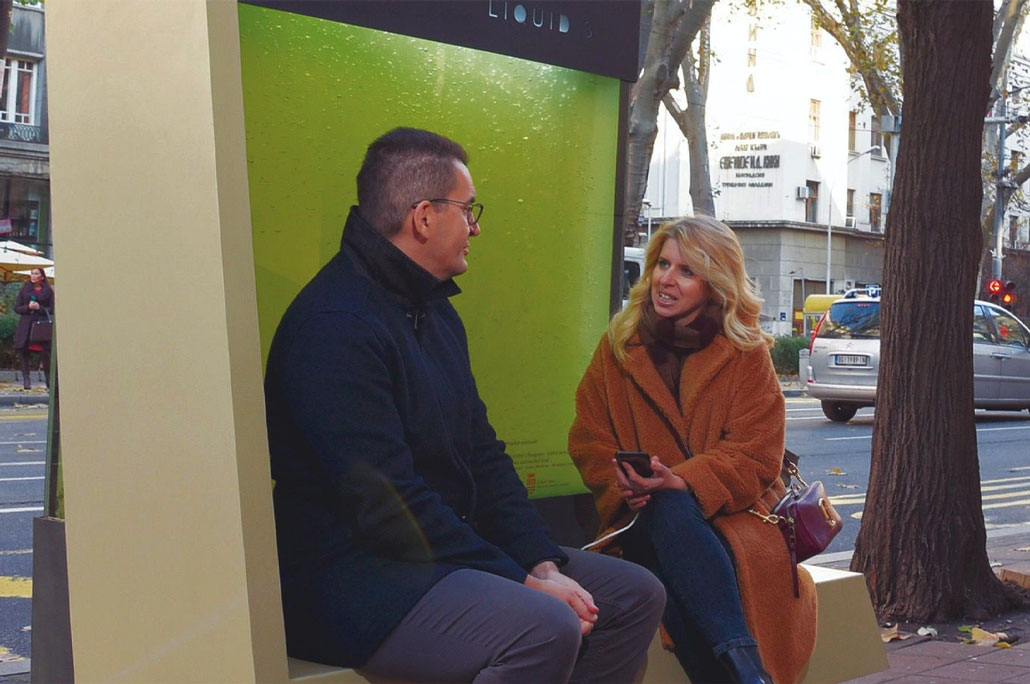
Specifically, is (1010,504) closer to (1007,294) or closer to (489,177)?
(489,177)

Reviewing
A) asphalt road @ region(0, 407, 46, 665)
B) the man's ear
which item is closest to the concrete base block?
the man's ear

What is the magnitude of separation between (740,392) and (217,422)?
1.64m

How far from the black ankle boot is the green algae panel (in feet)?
4.01

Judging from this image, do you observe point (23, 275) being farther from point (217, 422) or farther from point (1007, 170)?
point (217, 422)

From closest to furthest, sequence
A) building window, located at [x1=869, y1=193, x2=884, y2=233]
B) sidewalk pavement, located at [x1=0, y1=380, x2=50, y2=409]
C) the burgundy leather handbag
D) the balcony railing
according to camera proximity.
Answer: the burgundy leather handbag → sidewalk pavement, located at [x1=0, y1=380, x2=50, y2=409] → the balcony railing → building window, located at [x1=869, y1=193, x2=884, y2=233]

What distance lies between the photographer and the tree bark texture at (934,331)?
613 cm

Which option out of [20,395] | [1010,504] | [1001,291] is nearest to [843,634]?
[1010,504]

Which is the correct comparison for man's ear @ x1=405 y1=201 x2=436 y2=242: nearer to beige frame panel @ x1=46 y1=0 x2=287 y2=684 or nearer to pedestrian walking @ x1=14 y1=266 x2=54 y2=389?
beige frame panel @ x1=46 y1=0 x2=287 y2=684

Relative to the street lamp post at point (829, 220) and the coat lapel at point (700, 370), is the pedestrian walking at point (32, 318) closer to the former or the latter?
the coat lapel at point (700, 370)

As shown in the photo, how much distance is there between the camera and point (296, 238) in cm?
402

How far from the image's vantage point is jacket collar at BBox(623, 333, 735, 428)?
3.95m

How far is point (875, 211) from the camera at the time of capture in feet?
182

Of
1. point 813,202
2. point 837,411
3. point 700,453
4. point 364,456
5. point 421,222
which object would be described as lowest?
point 837,411

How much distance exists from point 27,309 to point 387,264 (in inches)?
724
